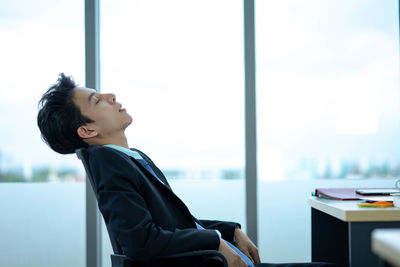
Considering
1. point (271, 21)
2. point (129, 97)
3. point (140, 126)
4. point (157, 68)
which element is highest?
point (271, 21)

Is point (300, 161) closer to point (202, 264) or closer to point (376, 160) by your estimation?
point (376, 160)

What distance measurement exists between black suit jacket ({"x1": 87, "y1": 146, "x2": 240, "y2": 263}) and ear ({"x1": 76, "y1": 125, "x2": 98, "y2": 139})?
16 centimetres

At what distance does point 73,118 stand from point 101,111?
11 cm

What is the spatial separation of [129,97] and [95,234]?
88cm

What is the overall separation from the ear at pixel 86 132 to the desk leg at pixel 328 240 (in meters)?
1.02

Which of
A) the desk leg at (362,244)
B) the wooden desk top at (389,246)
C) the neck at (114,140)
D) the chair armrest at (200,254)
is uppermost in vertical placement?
the neck at (114,140)

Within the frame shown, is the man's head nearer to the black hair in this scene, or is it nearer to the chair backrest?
the black hair

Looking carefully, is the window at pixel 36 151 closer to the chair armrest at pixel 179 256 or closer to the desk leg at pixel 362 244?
the chair armrest at pixel 179 256

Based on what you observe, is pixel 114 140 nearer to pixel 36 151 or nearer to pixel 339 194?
pixel 339 194

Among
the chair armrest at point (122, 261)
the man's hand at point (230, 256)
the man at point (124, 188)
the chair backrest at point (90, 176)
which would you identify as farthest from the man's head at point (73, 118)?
the man's hand at point (230, 256)

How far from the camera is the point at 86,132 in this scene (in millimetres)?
1527

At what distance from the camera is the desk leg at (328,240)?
1812 mm

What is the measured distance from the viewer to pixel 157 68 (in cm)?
262

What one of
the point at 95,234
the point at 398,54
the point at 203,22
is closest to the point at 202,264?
the point at 95,234
